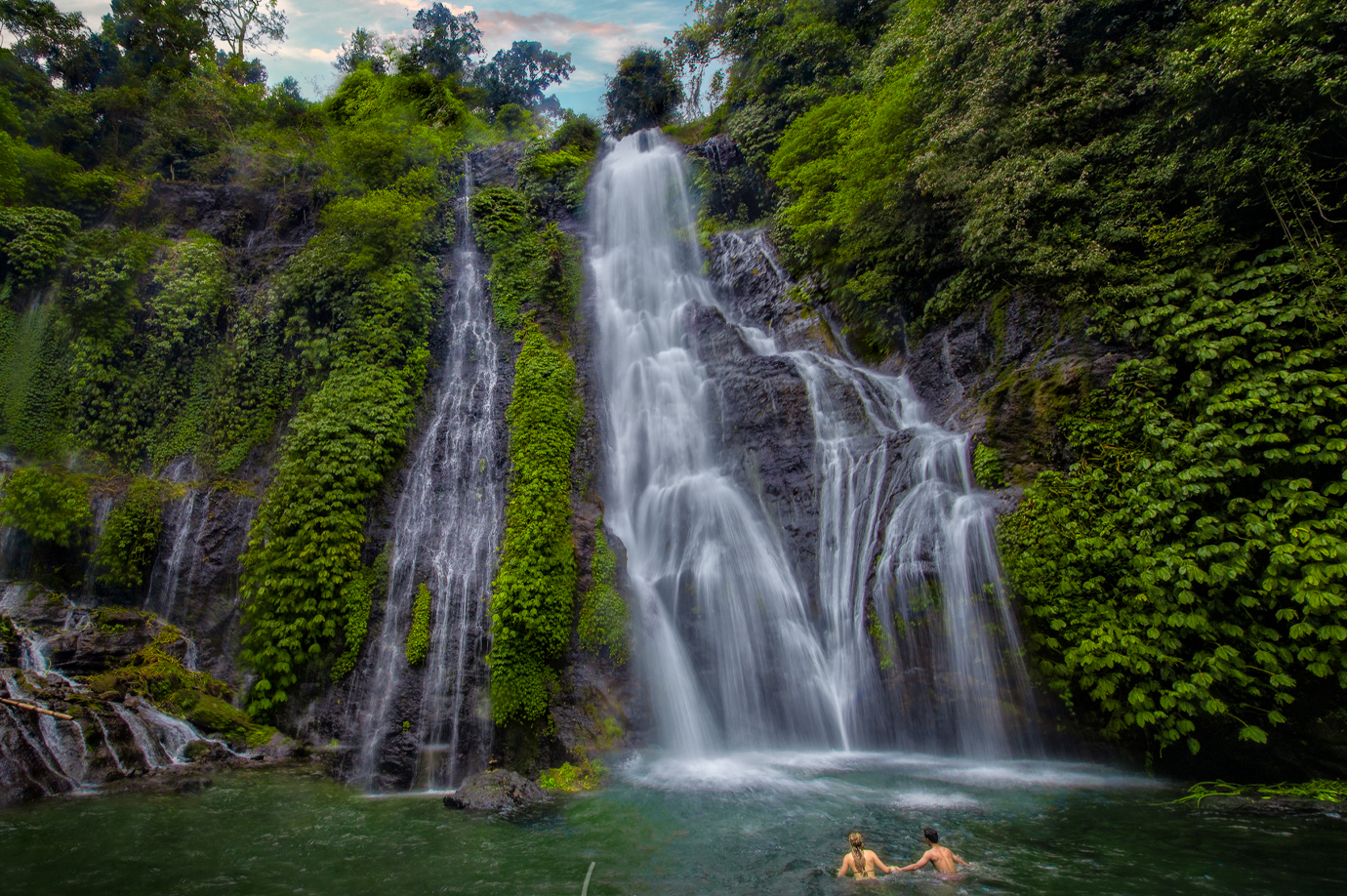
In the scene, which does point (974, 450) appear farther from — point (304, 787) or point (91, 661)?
point (91, 661)

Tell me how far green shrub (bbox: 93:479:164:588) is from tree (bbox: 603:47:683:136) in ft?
76.8

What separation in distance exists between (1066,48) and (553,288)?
Answer: 13033 millimetres

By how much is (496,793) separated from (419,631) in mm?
3451

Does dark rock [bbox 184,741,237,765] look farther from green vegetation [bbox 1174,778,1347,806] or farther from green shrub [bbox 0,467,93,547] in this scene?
green vegetation [bbox 1174,778,1347,806]

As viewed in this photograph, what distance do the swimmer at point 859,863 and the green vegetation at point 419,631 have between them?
24.9ft

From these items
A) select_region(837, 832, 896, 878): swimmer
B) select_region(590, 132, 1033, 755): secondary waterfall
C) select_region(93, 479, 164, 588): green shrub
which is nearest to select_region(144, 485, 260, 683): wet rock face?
select_region(93, 479, 164, 588): green shrub

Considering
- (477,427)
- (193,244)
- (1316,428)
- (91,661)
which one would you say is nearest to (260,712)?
(91,661)

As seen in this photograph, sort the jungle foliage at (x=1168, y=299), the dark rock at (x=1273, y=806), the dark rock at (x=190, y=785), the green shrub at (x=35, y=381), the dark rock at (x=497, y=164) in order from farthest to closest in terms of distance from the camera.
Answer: the dark rock at (x=497, y=164) < the green shrub at (x=35, y=381) < the dark rock at (x=190, y=785) < the jungle foliage at (x=1168, y=299) < the dark rock at (x=1273, y=806)

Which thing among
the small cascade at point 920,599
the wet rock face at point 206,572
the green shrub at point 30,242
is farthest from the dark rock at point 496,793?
the green shrub at point 30,242

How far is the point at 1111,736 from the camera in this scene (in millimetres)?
7996

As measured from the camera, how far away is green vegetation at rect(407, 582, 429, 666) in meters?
10.1

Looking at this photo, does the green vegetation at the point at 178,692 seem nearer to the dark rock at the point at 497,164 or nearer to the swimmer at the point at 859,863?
the swimmer at the point at 859,863

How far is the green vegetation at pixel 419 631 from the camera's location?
33.2ft

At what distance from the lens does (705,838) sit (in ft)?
21.4
